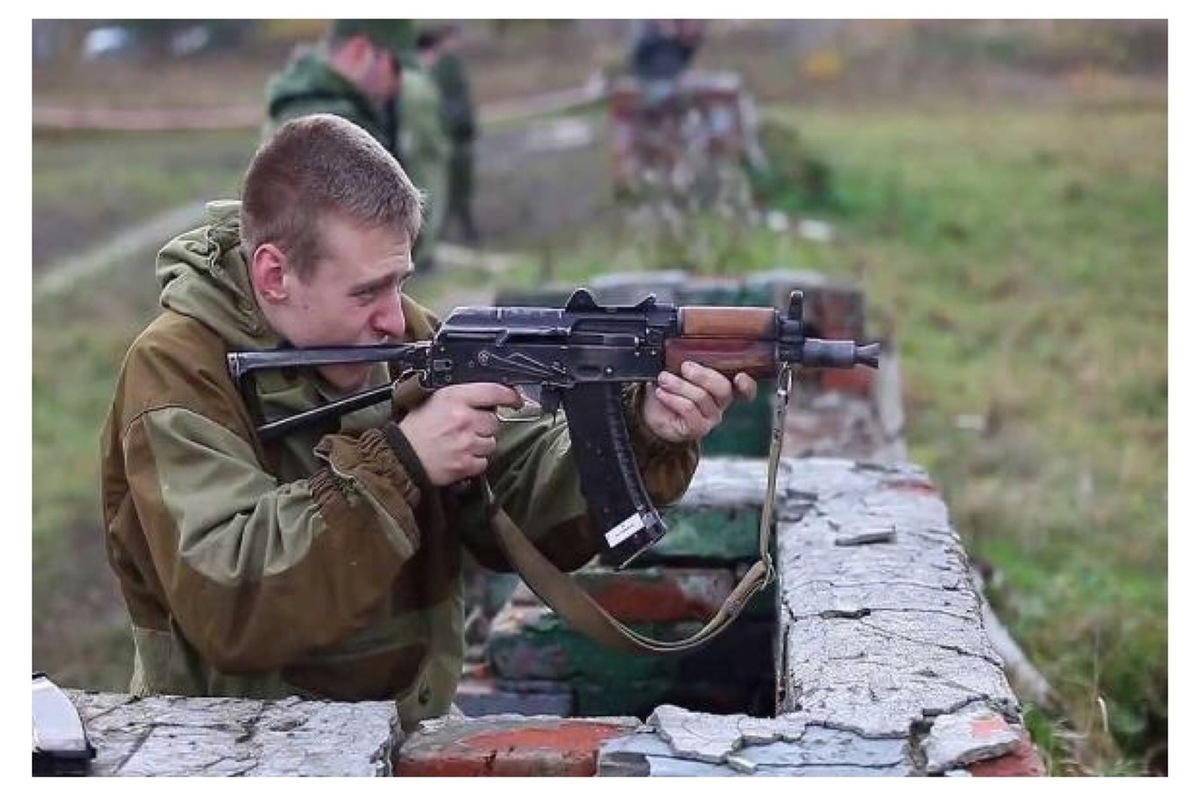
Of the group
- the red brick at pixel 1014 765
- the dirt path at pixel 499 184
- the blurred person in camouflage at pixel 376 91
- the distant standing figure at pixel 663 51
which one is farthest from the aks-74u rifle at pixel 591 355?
the distant standing figure at pixel 663 51

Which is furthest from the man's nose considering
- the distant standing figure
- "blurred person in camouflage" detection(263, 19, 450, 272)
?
the distant standing figure

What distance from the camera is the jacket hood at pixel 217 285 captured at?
3.16 m

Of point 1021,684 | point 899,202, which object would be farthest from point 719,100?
point 1021,684

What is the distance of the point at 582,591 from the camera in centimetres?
349

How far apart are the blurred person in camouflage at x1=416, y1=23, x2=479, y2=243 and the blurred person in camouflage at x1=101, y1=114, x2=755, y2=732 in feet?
32.7

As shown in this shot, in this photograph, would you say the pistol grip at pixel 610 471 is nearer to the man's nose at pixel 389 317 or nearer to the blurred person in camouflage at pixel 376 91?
the man's nose at pixel 389 317

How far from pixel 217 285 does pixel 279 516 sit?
18.8 inches

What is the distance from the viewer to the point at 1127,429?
8.59m

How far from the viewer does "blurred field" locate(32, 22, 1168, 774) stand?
6.42 m

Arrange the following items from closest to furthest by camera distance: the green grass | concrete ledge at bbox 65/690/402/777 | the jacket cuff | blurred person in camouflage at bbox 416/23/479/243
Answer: concrete ledge at bbox 65/690/402/777
the jacket cuff
the green grass
blurred person in camouflage at bbox 416/23/479/243

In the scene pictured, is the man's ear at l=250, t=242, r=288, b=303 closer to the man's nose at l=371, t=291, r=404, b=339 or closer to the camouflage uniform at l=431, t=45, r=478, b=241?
the man's nose at l=371, t=291, r=404, b=339

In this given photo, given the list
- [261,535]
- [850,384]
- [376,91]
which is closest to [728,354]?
[261,535]
